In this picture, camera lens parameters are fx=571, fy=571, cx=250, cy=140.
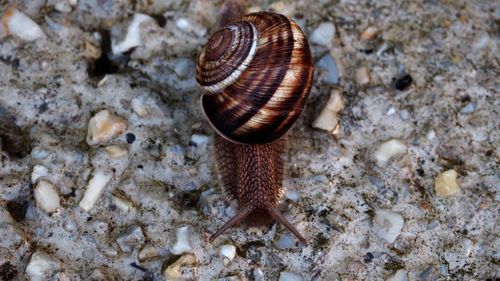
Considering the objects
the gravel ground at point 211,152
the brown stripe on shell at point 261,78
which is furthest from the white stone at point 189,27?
the brown stripe on shell at point 261,78

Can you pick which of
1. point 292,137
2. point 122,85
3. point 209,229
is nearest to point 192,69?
point 122,85

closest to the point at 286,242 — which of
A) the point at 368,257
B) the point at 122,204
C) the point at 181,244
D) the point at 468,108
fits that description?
the point at 368,257

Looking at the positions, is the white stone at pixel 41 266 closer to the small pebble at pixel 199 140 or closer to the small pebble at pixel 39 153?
the small pebble at pixel 39 153

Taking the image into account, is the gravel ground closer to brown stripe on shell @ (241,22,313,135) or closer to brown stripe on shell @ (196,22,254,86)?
brown stripe on shell @ (241,22,313,135)

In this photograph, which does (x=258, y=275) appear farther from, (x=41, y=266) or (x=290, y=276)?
(x=41, y=266)

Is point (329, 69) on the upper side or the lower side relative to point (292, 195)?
upper
